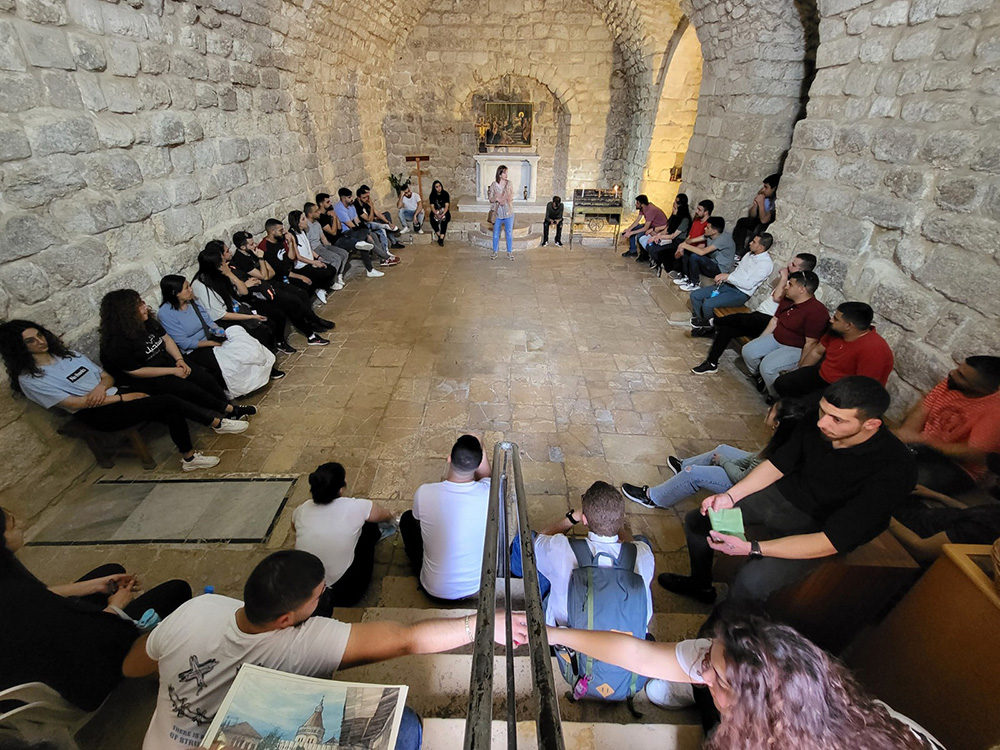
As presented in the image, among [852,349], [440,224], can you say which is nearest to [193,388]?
[852,349]

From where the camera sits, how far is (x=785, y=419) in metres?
2.58

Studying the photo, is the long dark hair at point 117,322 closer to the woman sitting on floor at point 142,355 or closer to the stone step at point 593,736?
the woman sitting on floor at point 142,355

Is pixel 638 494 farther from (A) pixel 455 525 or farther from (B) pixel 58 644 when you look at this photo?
(B) pixel 58 644

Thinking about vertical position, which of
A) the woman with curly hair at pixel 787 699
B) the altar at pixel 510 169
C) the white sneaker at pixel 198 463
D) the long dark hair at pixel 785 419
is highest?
the altar at pixel 510 169

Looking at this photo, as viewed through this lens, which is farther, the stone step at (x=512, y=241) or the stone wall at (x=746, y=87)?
the stone step at (x=512, y=241)

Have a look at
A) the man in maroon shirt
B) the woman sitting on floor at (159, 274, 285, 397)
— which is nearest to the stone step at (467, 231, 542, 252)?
the man in maroon shirt

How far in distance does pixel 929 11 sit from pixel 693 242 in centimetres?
319

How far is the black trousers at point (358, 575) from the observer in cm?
219

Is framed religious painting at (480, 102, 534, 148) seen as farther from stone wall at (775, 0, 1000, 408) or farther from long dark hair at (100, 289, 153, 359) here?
long dark hair at (100, 289, 153, 359)

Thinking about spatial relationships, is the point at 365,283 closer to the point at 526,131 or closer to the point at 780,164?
the point at 780,164

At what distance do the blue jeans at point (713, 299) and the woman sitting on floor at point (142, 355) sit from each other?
4881 millimetres

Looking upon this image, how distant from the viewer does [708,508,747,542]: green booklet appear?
195 centimetres

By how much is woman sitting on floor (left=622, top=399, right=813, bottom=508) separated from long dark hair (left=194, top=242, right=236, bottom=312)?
12.8 feet

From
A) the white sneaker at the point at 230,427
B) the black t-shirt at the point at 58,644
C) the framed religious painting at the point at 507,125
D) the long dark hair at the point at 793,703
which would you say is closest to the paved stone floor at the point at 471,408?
the white sneaker at the point at 230,427
